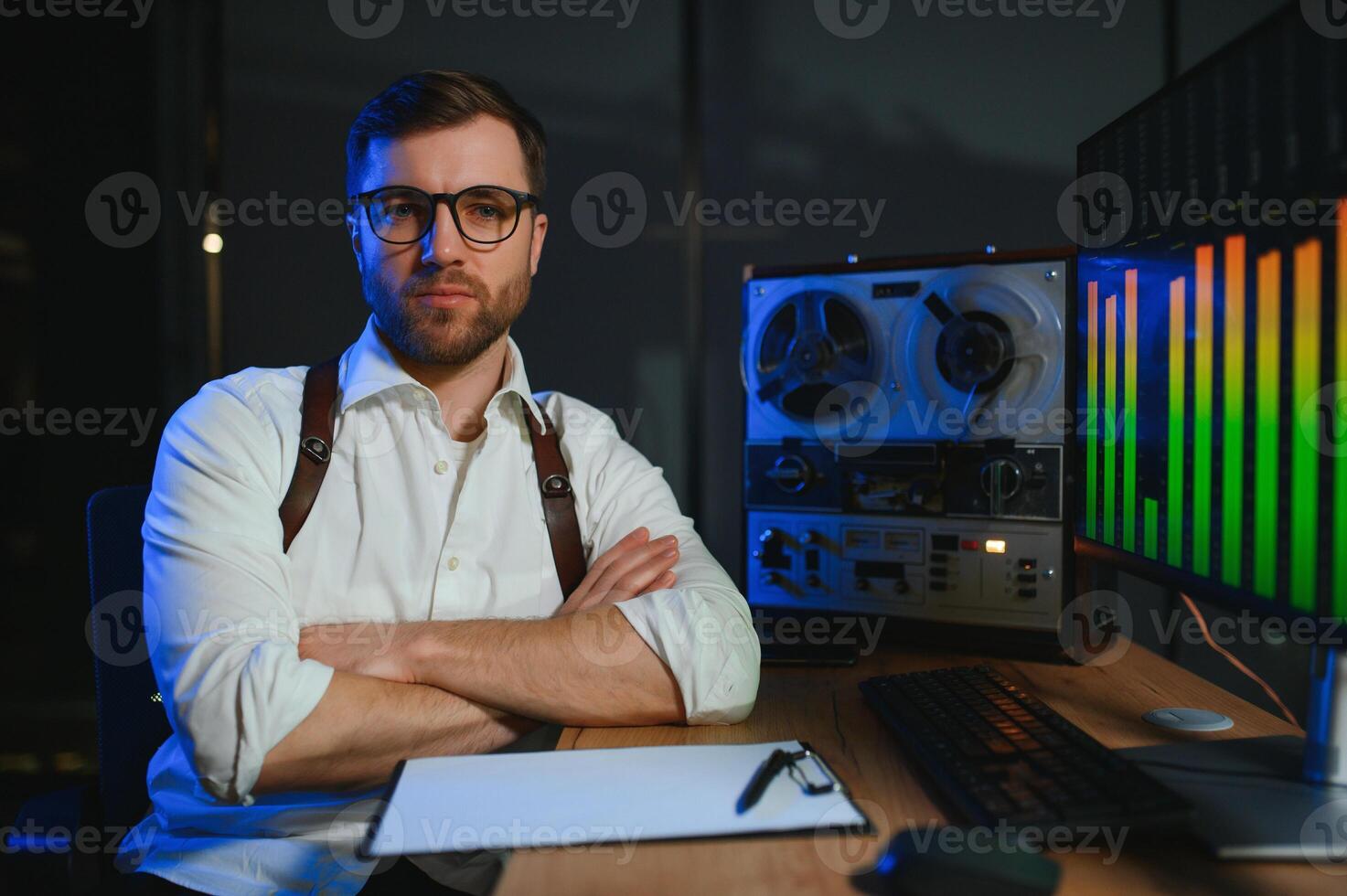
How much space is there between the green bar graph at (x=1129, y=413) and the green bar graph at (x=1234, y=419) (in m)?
0.18

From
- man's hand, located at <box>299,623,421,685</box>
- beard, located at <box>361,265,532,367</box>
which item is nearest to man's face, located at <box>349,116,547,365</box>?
beard, located at <box>361,265,532,367</box>

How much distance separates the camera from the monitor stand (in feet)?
2.03

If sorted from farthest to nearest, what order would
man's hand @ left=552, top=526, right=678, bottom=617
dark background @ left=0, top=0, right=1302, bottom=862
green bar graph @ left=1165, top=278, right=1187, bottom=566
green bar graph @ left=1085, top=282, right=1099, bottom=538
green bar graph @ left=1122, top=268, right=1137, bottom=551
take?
dark background @ left=0, top=0, right=1302, bottom=862 < man's hand @ left=552, top=526, right=678, bottom=617 < green bar graph @ left=1085, top=282, right=1099, bottom=538 < green bar graph @ left=1122, top=268, right=1137, bottom=551 < green bar graph @ left=1165, top=278, right=1187, bottom=566

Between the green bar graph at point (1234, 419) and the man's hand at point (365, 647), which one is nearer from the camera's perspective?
the green bar graph at point (1234, 419)

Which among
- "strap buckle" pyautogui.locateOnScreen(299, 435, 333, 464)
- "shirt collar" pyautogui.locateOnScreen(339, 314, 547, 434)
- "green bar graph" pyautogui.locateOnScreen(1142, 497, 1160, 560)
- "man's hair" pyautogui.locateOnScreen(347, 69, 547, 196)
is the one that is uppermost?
"man's hair" pyautogui.locateOnScreen(347, 69, 547, 196)

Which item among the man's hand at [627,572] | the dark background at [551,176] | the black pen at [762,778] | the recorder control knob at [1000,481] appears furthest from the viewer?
the dark background at [551,176]

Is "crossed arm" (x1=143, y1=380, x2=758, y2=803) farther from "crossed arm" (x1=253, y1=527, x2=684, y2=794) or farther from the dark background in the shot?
the dark background

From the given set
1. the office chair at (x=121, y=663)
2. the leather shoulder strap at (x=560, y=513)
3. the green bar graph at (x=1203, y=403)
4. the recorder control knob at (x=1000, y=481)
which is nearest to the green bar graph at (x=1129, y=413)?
the green bar graph at (x=1203, y=403)

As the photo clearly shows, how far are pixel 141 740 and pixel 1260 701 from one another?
2.15 metres

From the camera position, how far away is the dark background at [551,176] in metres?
1.87

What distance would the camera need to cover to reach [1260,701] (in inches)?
71.4

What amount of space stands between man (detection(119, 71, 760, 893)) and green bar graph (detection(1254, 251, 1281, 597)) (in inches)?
21.9

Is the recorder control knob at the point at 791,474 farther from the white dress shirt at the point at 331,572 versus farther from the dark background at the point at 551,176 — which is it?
the dark background at the point at 551,176

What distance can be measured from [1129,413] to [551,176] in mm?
1481
